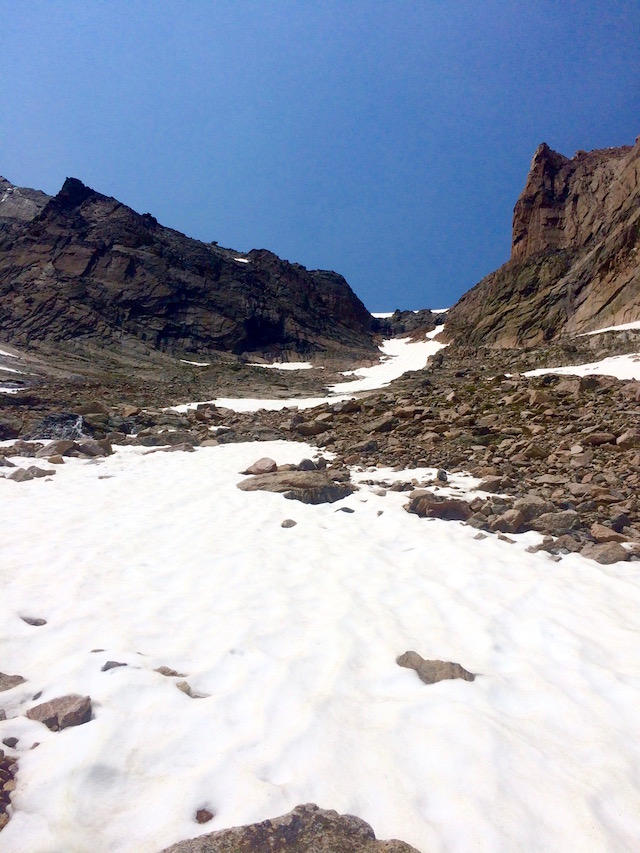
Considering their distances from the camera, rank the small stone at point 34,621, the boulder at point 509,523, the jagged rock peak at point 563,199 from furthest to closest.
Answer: the jagged rock peak at point 563,199 < the boulder at point 509,523 < the small stone at point 34,621

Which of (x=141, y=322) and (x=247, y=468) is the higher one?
(x=141, y=322)

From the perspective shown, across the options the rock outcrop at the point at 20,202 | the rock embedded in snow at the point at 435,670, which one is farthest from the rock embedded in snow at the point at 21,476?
the rock outcrop at the point at 20,202

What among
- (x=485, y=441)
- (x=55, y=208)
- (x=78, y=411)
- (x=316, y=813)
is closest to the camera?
(x=316, y=813)

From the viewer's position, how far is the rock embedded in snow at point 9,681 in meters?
3.62

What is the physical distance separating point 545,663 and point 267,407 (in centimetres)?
2422

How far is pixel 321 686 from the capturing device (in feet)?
12.4

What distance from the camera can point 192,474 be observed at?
453 inches

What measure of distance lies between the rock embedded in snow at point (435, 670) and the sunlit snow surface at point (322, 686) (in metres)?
0.09

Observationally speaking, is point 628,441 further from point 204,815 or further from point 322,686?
point 204,815

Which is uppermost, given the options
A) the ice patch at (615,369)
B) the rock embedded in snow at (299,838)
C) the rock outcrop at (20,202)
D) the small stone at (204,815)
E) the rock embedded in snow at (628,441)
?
the rock outcrop at (20,202)

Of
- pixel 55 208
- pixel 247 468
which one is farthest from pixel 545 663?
pixel 55 208

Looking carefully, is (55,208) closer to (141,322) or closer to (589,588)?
(141,322)

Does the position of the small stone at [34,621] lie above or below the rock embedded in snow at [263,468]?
below

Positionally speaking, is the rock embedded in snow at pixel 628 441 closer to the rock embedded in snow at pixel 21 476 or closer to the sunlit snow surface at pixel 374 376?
the rock embedded in snow at pixel 21 476
